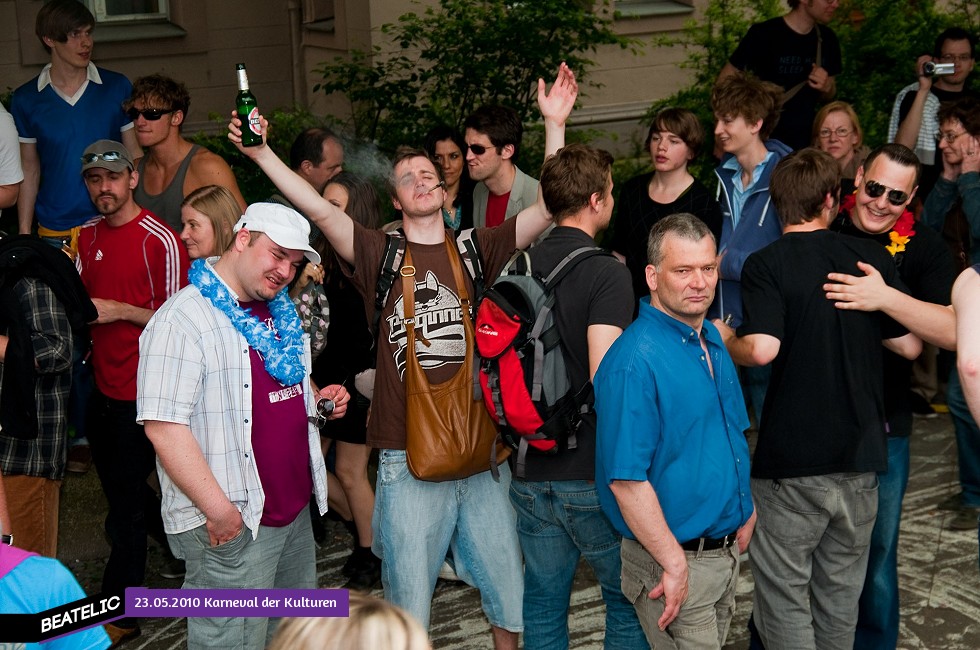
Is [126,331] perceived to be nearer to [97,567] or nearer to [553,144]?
[97,567]

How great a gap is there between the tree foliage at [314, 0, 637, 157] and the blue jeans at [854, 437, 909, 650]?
504cm

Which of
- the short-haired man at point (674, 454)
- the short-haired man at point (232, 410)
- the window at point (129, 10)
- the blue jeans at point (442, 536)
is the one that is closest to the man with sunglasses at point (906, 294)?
the short-haired man at point (674, 454)

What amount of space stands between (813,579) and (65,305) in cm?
320

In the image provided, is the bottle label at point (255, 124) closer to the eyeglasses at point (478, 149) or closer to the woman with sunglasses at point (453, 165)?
the eyeglasses at point (478, 149)

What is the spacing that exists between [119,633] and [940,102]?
6.16 metres

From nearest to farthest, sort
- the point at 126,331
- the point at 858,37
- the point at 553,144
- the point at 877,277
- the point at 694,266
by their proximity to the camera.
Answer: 1. the point at 694,266
2. the point at 877,277
3. the point at 553,144
4. the point at 126,331
5. the point at 858,37

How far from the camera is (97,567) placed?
20.5 feet

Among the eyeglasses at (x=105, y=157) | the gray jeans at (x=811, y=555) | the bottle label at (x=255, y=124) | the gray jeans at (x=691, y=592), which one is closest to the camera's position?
the gray jeans at (x=691, y=592)

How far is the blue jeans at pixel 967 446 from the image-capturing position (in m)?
6.35

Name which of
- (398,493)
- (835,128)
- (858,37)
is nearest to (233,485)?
(398,493)

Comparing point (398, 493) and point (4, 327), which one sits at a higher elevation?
point (4, 327)

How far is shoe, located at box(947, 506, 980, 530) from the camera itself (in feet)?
20.7

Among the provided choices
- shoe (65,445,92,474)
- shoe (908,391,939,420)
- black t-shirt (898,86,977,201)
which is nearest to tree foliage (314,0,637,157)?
black t-shirt (898,86,977,201)

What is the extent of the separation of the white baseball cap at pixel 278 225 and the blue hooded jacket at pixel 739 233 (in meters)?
2.59
